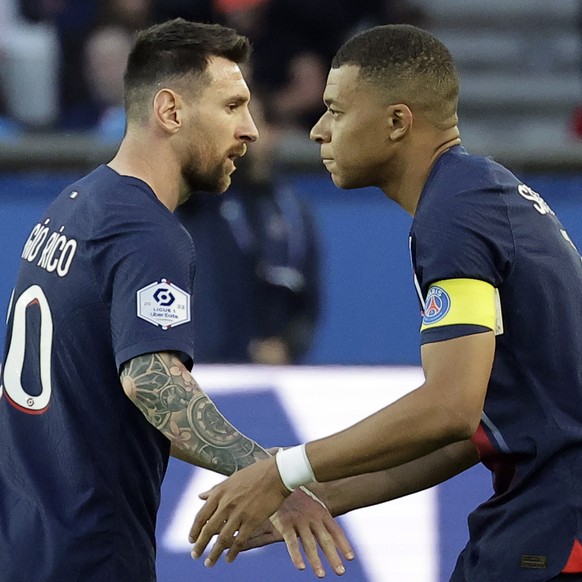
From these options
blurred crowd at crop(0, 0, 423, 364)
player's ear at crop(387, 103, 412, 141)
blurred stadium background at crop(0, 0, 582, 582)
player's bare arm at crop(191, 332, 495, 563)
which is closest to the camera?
player's bare arm at crop(191, 332, 495, 563)

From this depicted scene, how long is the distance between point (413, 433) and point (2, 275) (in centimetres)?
536

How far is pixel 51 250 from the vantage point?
347 centimetres

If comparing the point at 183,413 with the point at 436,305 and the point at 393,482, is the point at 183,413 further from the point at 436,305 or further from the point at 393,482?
the point at 393,482

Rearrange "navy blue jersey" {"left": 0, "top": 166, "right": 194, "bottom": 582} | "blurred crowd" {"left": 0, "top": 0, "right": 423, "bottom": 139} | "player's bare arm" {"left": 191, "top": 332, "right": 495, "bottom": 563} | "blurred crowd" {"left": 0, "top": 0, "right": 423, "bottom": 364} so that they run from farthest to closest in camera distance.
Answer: "blurred crowd" {"left": 0, "top": 0, "right": 423, "bottom": 139}
"blurred crowd" {"left": 0, "top": 0, "right": 423, "bottom": 364}
"navy blue jersey" {"left": 0, "top": 166, "right": 194, "bottom": 582}
"player's bare arm" {"left": 191, "top": 332, "right": 495, "bottom": 563}

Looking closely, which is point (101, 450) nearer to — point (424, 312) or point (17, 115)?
point (424, 312)

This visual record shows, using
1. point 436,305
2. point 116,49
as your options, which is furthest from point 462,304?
point 116,49

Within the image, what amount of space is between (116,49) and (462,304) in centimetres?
551

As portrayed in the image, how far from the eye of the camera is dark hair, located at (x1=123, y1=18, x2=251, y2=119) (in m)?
3.69

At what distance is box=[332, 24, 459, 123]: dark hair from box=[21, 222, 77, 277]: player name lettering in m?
0.84

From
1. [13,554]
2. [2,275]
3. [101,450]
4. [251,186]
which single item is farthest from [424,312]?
[2,275]

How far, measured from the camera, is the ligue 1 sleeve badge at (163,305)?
10.7 feet

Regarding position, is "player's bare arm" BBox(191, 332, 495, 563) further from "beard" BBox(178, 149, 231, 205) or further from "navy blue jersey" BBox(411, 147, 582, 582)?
"beard" BBox(178, 149, 231, 205)

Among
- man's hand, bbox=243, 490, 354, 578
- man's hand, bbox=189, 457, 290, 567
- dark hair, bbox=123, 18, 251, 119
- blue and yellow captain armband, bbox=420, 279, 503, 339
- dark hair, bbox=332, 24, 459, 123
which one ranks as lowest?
man's hand, bbox=243, 490, 354, 578

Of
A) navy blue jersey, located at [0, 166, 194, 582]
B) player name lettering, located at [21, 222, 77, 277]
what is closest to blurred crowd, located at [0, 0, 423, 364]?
player name lettering, located at [21, 222, 77, 277]
